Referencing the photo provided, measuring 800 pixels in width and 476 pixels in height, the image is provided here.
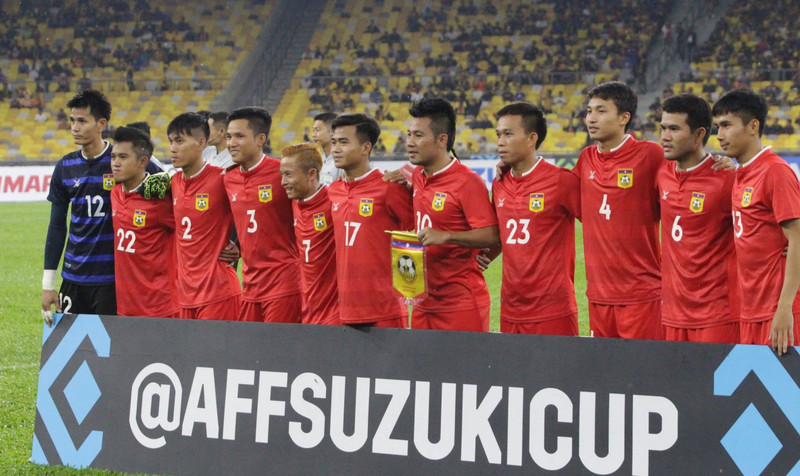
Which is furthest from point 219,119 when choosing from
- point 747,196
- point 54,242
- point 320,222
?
point 747,196

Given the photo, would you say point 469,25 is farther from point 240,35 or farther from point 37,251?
point 37,251

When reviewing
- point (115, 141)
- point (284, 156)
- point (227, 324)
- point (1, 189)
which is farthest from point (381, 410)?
point (1, 189)

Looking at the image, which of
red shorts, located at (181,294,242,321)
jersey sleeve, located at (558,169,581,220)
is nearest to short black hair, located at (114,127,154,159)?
red shorts, located at (181,294,242,321)

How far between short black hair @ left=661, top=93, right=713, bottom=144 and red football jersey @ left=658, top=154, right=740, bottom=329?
0.70 feet

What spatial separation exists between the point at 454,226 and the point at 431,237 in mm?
509

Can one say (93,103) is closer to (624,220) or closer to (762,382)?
(624,220)

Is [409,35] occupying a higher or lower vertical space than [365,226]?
higher

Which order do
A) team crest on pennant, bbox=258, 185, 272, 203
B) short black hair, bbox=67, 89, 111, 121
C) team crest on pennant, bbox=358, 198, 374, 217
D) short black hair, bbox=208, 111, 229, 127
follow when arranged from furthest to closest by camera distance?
short black hair, bbox=208, 111, 229, 127 → short black hair, bbox=67, 89, 111, 121 → team crest on pennant, bbox=258, 185, 272, 203 → team crest on pennant, bbox=358, 198, 374, 217

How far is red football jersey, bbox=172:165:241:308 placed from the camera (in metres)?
6.32

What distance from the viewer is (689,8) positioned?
107 ft

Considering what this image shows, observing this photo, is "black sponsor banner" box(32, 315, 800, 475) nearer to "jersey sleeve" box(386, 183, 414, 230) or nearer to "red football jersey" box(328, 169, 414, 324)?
"red football jersey" box(328, 169, 414, 324)

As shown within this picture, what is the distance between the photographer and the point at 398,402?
5.03 meters

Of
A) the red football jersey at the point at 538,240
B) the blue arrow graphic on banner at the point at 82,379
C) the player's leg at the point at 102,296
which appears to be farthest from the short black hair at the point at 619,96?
the player's leg at the point at 102,296

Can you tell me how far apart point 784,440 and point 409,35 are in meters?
32.7
